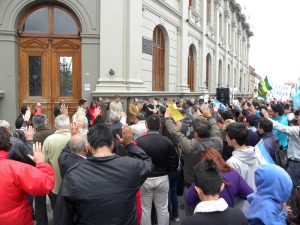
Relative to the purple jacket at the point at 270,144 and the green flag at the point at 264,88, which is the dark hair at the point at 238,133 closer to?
the purple jacket at the point at 270,144

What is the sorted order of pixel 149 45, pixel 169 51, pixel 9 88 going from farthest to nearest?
pixel 169 51 → pixel 149 45 → pixel 9 88

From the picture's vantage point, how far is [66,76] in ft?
42.4

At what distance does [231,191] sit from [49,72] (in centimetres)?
1090

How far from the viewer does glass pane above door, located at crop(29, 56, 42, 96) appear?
12.6 meters

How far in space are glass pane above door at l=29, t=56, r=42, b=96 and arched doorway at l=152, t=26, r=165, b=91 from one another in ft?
18.7

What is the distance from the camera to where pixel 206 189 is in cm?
242

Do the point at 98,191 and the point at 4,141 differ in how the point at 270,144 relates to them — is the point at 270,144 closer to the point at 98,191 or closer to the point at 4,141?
the point at 98,191

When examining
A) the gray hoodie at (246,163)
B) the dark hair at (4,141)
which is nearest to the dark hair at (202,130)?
the gray hoodie at (246,163)

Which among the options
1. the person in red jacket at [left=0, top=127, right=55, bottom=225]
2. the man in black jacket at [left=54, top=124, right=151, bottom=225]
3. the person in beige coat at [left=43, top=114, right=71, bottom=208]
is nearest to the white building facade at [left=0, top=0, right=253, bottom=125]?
the person in beige coat at [left=43, top=114, right=71, bottom=208]

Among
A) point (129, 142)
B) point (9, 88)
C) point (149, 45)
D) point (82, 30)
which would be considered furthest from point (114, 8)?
point (129, 142)

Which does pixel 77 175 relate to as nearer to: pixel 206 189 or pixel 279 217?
pixel 206 189

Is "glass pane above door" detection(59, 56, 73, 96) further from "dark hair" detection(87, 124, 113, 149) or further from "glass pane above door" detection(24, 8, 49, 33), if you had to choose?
"dark hair" detection(87, 124, 113, 149)

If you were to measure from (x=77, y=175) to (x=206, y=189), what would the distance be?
1.05 metres

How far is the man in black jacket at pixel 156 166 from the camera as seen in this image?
4715 millimetres
